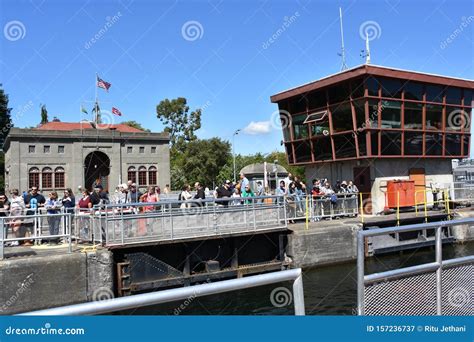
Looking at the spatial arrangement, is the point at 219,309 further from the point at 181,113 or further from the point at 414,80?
the point at 181,113

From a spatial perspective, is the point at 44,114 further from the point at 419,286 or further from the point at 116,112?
the point at 419,286

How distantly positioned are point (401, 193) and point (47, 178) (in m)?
46.4

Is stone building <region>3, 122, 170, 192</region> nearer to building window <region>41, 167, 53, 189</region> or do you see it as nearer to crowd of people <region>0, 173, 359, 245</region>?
building window <region>41, 167, 53, 189</region>

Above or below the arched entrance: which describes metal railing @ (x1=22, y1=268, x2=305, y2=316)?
below

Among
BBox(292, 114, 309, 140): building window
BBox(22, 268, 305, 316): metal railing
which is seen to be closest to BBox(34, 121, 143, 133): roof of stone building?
BBox(292, 114, 309, 140): building window

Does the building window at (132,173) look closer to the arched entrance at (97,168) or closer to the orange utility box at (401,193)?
the arched entrance at (97,168)

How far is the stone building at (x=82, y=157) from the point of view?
5406 cm

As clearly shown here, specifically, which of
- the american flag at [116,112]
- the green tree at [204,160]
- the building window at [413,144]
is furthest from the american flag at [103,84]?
the building window at [413,144]

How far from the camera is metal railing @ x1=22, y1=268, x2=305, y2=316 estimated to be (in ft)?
7.97

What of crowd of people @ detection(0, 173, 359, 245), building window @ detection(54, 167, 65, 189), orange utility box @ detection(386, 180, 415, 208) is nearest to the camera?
crowd of people @ detection(0, 173, 359, 245)

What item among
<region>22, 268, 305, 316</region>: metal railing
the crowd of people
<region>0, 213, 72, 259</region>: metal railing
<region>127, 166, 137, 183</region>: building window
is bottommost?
<region>0, 213, 72, 259</region>: metal railing

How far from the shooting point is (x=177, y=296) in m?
2.61

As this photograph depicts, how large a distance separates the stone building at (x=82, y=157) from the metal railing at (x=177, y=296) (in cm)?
5652

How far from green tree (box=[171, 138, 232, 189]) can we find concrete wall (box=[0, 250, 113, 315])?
4875cm
